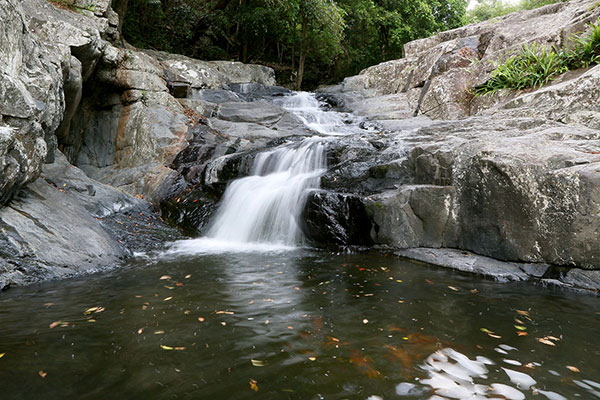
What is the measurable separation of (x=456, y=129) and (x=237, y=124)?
753 centimetres

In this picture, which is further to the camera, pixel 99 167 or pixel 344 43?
pixel 344 43

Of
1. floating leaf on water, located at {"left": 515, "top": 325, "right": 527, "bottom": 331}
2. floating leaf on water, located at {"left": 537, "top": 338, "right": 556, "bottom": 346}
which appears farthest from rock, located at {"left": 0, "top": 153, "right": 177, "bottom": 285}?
floating leaf on water, located at {"left": 537, "top": 338, "right": 556, "bottom": 346}

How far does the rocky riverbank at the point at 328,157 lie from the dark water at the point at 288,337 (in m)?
0.86

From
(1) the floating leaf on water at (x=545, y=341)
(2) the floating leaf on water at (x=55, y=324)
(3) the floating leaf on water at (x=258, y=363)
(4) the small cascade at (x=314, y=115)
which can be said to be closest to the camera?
(3) the floating leaf on water at (x=258, y=363)

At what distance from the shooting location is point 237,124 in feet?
40.8

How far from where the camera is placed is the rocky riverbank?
191 inches

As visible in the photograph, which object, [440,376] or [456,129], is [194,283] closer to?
[440,376]

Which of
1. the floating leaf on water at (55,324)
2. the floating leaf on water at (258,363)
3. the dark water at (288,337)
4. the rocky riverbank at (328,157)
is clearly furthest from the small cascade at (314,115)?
the floating leaf on water at (258,363)

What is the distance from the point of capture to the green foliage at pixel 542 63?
788cm

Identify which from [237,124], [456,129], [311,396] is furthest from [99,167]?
[311,396]

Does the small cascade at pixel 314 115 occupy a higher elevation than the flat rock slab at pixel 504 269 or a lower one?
higher

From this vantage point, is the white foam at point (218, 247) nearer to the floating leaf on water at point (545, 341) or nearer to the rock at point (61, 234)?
the rock at point (61, 234)

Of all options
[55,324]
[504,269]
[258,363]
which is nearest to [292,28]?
[504,269]

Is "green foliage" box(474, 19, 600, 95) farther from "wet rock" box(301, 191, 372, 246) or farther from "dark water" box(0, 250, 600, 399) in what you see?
"dark water" box(0, 250, 600, 399)
